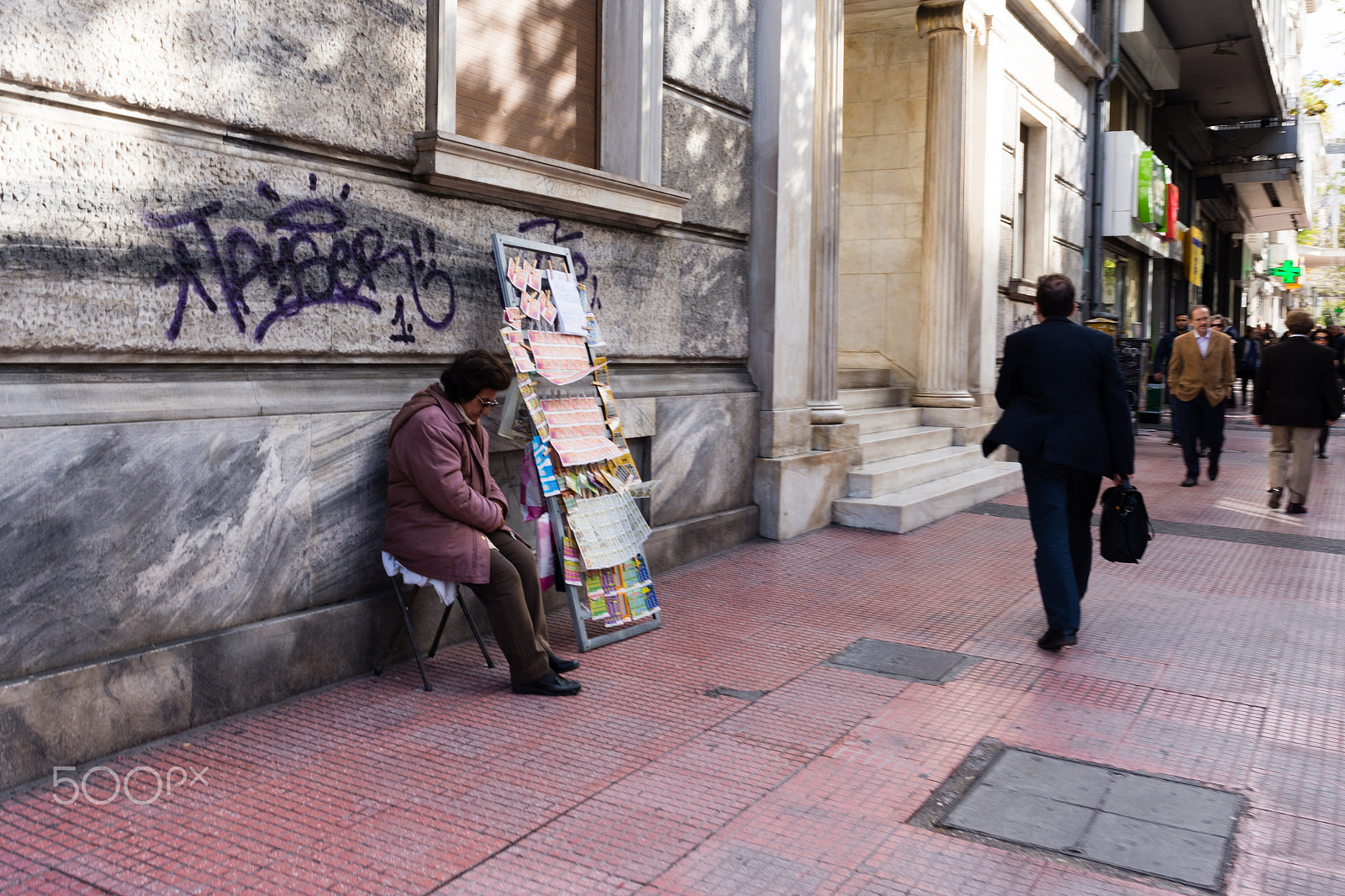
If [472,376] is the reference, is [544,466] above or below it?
below

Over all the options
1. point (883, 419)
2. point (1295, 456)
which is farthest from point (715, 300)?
point (1295, 456)

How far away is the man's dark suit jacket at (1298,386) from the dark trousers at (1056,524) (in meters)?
5.19

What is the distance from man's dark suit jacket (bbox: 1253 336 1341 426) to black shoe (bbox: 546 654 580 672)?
7382mm

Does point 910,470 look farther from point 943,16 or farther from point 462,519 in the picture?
point 462,519

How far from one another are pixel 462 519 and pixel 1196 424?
9.10 metres

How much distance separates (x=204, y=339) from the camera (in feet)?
13.6

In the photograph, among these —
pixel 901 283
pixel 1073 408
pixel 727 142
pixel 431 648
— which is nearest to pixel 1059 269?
pixel 901 283

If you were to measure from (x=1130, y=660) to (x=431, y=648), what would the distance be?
3210 millimetres

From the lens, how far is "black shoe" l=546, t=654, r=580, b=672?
15.5 ft

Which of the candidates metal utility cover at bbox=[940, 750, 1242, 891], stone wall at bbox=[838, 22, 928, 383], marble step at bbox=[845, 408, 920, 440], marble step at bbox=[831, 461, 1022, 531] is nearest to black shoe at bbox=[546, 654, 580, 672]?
metal utility cover at bbox=[940, 750, 1242, 891]

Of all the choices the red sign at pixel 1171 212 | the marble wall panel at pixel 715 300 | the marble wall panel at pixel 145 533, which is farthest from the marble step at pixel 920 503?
the red sign at pixel 1171 212

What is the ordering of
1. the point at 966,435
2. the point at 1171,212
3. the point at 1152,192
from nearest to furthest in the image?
the point at 966,435
the point at 1152,192
the point at 1171,212

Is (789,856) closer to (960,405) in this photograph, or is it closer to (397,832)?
(397,832)

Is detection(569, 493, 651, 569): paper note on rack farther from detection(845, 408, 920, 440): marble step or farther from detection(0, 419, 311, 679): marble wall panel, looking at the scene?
detection(845, 408, 920, 440): marble step
